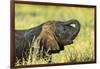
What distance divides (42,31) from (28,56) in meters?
0.31

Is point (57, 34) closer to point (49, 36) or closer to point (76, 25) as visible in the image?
point (49, 36)

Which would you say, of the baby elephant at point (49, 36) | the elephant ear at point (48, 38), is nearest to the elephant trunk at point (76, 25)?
the baby elephant at point (49, 36)

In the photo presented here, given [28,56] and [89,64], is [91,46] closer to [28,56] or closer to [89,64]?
[89,64]

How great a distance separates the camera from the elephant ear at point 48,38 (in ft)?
7.41

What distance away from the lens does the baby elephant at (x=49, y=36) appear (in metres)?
2.18

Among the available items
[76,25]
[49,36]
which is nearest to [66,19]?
[76,25]

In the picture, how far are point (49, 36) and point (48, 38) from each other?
0.02 meters

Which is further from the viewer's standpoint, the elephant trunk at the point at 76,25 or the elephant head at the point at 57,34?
the elephant trunk at the point at 76,25

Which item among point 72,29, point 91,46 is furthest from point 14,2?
point 91,46

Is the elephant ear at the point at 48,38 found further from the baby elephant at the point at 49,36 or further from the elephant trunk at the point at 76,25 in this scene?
the elephant trunk at the point at 76,25

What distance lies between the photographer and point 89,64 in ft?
8.15

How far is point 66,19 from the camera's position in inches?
93.3

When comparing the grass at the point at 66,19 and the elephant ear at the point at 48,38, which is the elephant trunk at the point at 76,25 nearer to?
the grass at the point at 66,19
